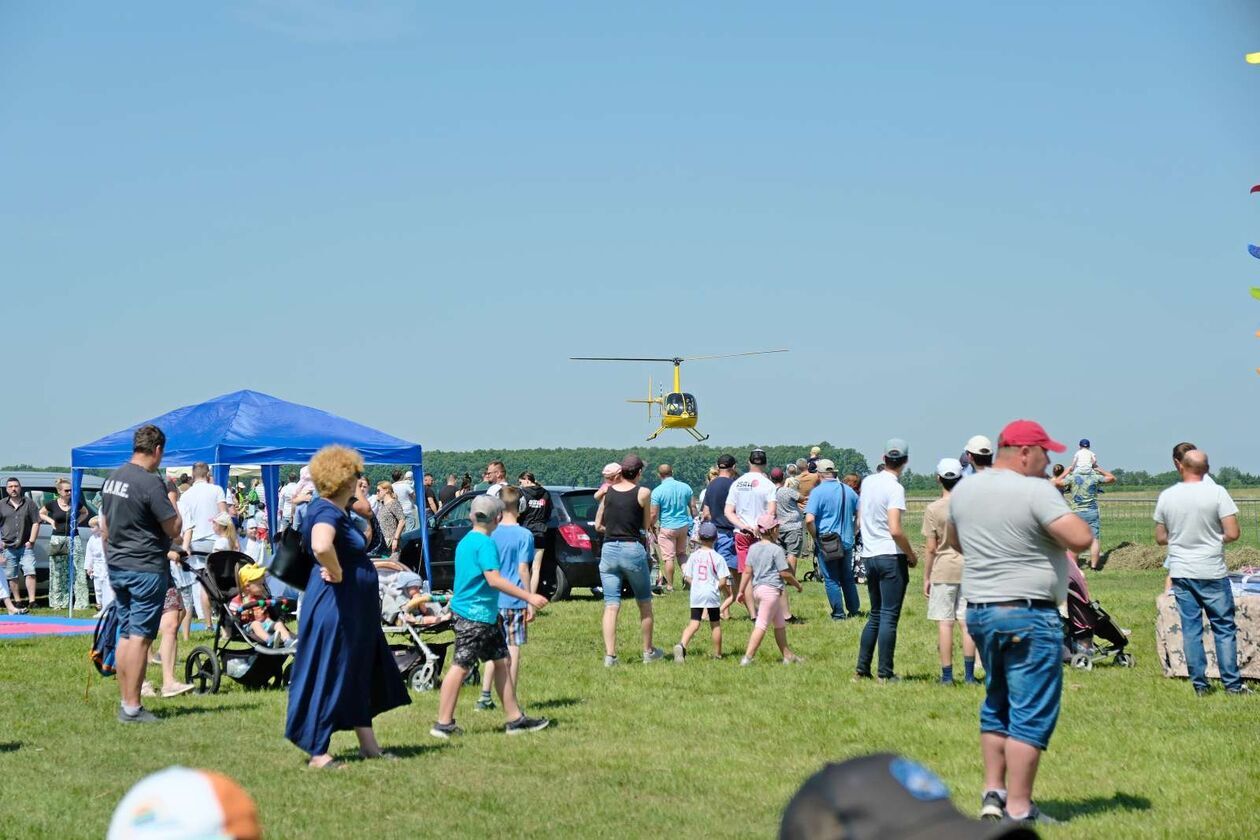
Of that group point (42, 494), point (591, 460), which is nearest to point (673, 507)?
point (42, 494)

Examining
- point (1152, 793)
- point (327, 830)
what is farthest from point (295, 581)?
point (1152, 793)

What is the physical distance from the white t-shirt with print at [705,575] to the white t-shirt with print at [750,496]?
3201 mm

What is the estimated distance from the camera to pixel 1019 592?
20.1 ft

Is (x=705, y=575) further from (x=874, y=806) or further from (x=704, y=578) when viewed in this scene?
(x=874, y=806)

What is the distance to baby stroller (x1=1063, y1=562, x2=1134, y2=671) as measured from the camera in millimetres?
11961

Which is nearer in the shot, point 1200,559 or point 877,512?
point 1200,559

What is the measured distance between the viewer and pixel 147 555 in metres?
9.66

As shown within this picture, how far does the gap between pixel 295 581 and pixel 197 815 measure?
655 centimetres

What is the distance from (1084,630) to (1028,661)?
6.38 metres

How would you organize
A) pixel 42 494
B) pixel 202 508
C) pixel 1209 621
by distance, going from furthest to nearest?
pixel 42 494 → pixel 202 508 → pixel 1209 621

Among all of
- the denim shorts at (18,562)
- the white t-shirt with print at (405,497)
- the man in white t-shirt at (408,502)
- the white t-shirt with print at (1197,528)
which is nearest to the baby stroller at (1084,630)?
the white t-shirt with print at (1197,528)

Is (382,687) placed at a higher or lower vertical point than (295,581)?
lower

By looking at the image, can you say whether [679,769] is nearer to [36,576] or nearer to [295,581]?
[295,581]

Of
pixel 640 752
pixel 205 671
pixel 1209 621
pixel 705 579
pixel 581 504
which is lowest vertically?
pixel 640 752
